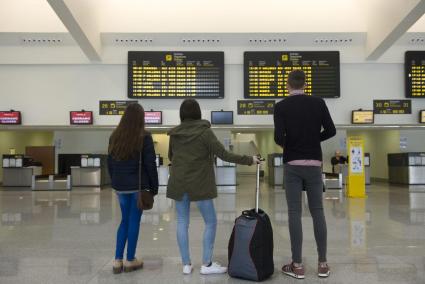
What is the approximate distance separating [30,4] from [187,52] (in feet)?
14.9

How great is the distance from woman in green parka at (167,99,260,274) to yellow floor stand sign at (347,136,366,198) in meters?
7.37

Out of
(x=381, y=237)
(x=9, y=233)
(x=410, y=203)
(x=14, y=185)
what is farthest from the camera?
(x=14, y=185)

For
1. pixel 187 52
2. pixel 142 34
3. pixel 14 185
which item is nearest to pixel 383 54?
pixel 187 52

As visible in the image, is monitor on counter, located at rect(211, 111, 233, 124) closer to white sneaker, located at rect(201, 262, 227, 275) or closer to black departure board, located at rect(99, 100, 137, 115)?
black departure board, located at rect(99, 100, 137, 115)

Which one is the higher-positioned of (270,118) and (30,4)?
(30,4)

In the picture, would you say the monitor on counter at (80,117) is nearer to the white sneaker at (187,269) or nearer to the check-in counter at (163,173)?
the check-in counter at (163,173)

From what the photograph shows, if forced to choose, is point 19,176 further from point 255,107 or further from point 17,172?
point 255,107

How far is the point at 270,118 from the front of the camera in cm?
1133

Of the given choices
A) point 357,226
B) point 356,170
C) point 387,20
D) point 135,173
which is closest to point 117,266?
point 135,173

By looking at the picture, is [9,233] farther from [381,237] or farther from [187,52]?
[187,52]

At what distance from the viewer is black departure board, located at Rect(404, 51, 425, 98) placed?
11.1m

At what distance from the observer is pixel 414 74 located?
36.7 feet

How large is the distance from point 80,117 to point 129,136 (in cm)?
847

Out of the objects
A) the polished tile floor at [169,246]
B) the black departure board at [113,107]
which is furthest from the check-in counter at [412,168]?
the black departure board at [113,107]
